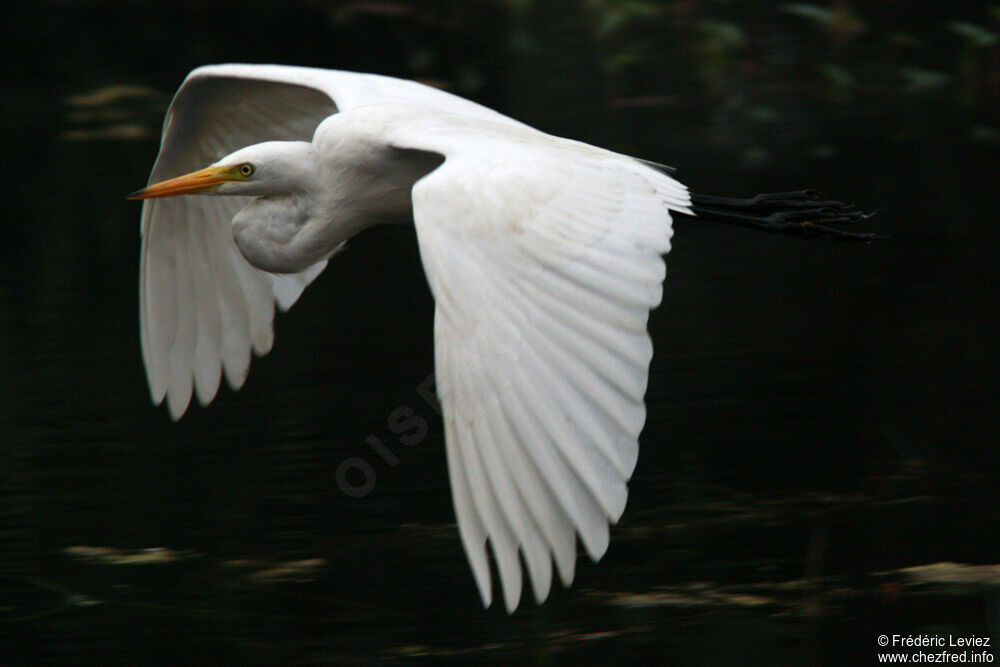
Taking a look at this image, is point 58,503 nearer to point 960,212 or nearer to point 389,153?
point 389,153

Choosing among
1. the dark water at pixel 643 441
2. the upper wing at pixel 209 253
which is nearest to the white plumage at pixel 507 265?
the upper wing at pixel 209 253

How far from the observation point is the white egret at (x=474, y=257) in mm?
2617

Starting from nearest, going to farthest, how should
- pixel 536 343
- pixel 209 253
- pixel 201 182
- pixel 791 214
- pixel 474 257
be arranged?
pixel 536 343
pixel 474 257
pixel 201 182
pixel 791 214
pixel 209 253

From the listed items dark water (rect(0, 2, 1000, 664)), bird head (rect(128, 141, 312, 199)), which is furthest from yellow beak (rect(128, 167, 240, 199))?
dark water (rect(0, 2, 1000, 664))

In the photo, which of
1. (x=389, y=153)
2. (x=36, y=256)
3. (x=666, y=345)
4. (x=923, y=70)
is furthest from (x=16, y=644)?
(x=923, y=70)

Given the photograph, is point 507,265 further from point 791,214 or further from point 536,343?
point 791,214

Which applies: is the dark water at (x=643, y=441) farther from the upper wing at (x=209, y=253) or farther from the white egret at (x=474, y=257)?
the white egret at (x=474, y=257)

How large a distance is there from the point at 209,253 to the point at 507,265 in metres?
1.75

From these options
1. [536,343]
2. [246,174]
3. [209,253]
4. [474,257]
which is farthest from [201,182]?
[536,343]

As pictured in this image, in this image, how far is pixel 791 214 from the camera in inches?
166

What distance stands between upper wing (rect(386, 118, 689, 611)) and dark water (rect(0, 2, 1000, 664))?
2.55ft

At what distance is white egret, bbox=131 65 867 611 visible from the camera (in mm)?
2617

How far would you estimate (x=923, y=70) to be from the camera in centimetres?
873

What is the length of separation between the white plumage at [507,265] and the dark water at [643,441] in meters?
0.64
